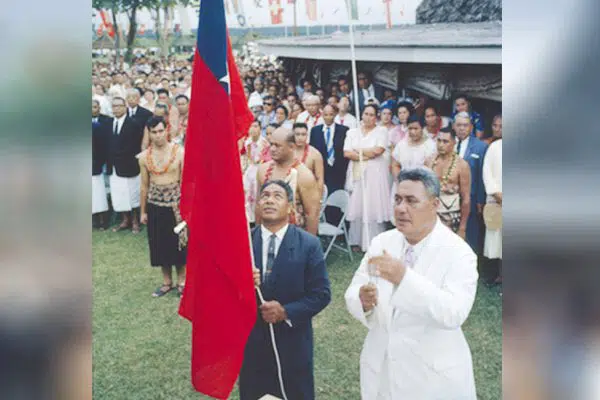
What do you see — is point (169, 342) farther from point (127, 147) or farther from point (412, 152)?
point (127, 147)

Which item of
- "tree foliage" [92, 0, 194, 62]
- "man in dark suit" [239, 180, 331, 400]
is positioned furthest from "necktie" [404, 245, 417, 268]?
"tree foliage" [92, 0, 194, 62]

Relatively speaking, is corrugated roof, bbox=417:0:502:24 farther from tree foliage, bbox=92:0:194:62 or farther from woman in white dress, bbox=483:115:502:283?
woman in white dress, bbox=483:115:502:283

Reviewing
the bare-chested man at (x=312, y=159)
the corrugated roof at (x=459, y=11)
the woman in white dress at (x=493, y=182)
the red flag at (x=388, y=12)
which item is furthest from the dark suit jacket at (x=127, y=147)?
the red flag at (x=388, y=12)

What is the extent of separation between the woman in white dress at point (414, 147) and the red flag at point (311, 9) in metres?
21.1

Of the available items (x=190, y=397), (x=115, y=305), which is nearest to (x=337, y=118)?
(x=115, y=305)

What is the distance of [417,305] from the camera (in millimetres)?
2684

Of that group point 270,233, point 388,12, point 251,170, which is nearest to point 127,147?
point 251,170

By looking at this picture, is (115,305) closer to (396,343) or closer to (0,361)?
(396,343)

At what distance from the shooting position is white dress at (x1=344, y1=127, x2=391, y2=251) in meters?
7.59

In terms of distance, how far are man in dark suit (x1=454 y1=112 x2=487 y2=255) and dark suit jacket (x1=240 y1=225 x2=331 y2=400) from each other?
3438mm

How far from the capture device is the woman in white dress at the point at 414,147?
22.8 ft

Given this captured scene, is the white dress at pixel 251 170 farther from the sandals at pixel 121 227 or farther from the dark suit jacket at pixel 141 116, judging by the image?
the sandals at pixel 121 227

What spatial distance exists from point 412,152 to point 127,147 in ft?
14.5

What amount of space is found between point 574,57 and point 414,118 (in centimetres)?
579
